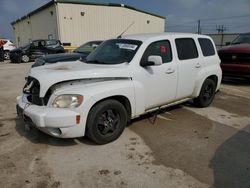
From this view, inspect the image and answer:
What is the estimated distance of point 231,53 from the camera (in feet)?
26.8

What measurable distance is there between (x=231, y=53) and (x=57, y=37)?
63.1ft

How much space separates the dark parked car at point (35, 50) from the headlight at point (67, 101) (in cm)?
1473

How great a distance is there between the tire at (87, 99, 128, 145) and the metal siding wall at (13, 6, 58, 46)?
21785 mm

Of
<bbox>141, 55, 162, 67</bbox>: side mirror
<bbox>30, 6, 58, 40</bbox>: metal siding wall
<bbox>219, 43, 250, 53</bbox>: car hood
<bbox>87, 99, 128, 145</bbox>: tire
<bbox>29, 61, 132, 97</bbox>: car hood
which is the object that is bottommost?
<bbox>87, 99, 128, 145</bbox>: tire

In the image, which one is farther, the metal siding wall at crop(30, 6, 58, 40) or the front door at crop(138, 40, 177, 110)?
the metal siding wall at crop(30, 6, 58, 40)

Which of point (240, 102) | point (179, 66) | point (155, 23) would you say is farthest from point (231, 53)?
point (155, 23)

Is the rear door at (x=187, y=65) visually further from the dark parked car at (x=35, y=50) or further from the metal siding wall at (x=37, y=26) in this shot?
the metal siding wall at (x=37, y=26)

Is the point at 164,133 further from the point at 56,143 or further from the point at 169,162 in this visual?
the point at 56,143

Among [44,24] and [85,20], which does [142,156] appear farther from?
[44,24]

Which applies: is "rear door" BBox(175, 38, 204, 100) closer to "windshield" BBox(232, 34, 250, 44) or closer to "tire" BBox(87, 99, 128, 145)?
"tire" BBox(87, 99, 128, 145)

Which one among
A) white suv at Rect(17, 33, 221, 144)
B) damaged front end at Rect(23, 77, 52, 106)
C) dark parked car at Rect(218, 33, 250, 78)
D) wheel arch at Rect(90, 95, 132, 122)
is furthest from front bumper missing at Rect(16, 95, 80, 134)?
dark parked car at Rect(218, 33, 250, 78)

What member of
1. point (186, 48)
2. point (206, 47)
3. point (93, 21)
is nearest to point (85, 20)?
point (93, 21)

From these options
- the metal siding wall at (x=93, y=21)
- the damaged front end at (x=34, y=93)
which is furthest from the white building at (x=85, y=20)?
the damaged front end at (x=34, y=93)

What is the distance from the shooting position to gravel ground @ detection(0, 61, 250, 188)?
2977mm
